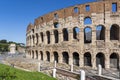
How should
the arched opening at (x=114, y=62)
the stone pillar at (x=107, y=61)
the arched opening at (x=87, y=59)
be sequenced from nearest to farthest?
the stone pillar at (x=107, y=61) → the arched opening at (x=114, y=62) → the arched opening at (x=87, y=59)

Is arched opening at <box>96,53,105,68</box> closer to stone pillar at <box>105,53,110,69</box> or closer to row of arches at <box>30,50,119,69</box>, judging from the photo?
row of arches at <box>30,50,119,69</box>

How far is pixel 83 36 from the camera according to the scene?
82.1 feet

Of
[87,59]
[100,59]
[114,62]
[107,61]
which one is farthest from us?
[87,59]

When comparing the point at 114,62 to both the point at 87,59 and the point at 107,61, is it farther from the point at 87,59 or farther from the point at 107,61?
the point at 87,59

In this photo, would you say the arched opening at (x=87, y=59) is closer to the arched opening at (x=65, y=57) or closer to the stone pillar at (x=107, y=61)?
the stone pillar at (x=107, y=61)

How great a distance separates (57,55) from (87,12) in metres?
8.16

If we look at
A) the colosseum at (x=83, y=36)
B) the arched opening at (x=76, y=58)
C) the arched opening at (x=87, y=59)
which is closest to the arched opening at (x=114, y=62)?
the colosseum at (x=83, y=36)

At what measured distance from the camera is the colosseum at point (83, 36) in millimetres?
23734

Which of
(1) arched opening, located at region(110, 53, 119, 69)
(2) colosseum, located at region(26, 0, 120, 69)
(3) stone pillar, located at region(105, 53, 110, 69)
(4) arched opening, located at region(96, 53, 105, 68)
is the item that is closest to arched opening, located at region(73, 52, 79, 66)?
(2) colosseum, located at region(26, 0, 120, 69)

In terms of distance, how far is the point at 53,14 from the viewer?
28.8 meters

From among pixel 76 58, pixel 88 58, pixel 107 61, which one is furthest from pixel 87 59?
pixel 107 61

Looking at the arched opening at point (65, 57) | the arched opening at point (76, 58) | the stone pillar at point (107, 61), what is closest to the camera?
the stone pillar at point (107, 61)

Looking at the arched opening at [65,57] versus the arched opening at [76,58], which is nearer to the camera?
the arched opening at [76,58]

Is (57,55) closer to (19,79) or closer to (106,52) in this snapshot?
(106,52)
